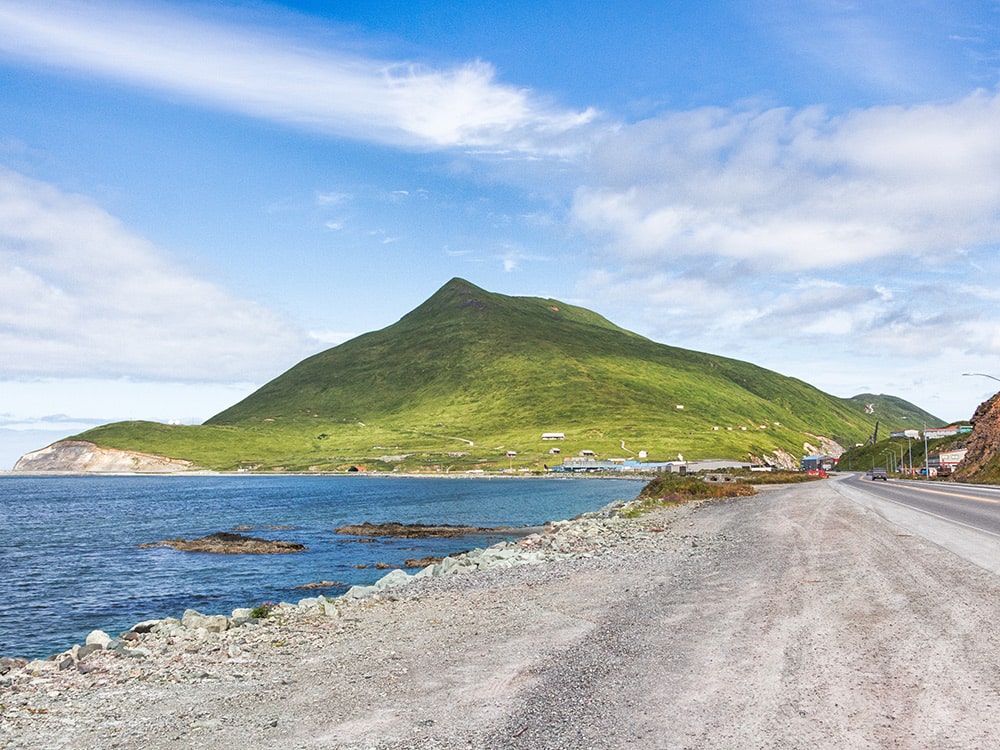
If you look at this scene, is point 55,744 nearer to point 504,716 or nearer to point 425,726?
point 425,726

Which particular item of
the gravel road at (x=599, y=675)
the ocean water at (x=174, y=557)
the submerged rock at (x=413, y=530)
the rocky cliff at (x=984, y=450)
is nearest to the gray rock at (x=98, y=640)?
the gravel road at (x=599, y=675)

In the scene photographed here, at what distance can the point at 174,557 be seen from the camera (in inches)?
2175

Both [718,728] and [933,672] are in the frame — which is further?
[933,672]

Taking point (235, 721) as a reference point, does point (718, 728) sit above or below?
above

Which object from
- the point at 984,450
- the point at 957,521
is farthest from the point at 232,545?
the point at 984,450

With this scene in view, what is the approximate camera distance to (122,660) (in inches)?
692

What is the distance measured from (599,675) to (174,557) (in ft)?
170

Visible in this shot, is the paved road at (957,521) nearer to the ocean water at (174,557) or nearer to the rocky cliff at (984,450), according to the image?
the ocean water at (174,557)

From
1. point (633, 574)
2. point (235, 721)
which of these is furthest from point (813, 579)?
point (235, 721)

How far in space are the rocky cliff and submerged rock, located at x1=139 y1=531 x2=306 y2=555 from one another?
2856 inches

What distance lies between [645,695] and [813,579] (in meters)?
11.1

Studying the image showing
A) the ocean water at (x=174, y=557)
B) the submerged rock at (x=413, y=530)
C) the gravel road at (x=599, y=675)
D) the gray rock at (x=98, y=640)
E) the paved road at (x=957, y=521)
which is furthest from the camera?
the submerged rock at (x=413, y=530)

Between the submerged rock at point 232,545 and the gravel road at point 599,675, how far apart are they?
39798 millimetres

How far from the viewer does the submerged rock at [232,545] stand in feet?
191
